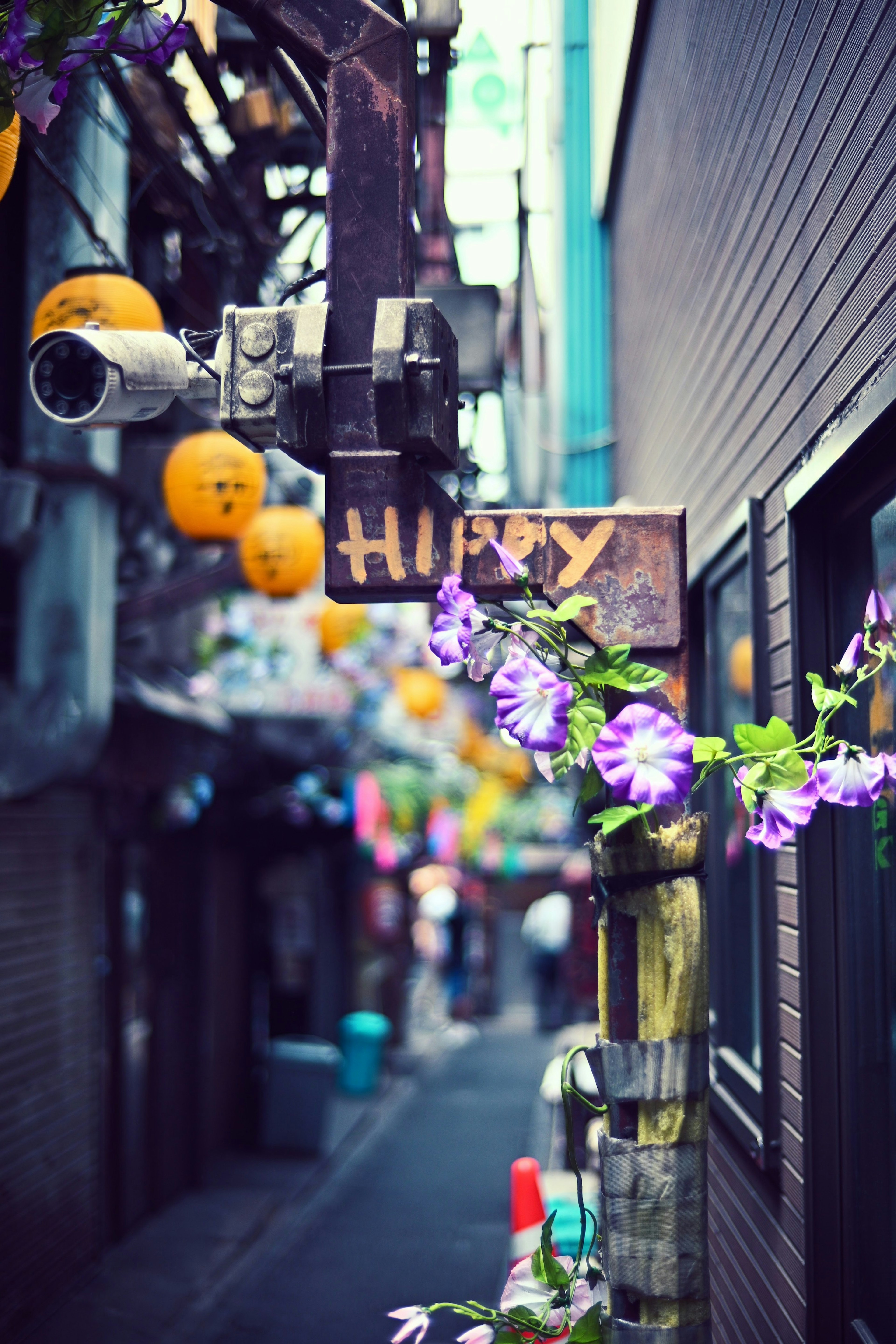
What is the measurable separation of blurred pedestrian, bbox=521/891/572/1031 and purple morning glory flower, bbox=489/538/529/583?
59.8ft

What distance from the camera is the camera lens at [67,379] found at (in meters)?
3.15

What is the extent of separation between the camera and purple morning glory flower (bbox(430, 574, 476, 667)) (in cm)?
228

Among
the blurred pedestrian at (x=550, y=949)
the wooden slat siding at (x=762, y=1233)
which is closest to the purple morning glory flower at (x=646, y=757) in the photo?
the wooden slat siding at (x=762, y=1233)

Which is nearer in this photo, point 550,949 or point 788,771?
point 788,771

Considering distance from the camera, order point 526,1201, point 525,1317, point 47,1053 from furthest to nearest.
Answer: point 47,1053, point 526,1201, point 525,1317

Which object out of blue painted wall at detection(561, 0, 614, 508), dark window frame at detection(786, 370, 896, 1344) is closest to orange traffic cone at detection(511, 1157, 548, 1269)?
dark window frame at detection(786, 370, 896, 1344)

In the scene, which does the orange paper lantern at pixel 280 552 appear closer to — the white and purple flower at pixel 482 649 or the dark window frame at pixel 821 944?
the dark window frame at pixel 821 944

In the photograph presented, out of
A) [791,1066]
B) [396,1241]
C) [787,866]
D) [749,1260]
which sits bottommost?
[396,1241]

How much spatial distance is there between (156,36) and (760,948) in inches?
128

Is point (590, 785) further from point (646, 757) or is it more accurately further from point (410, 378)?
point (410, 378)

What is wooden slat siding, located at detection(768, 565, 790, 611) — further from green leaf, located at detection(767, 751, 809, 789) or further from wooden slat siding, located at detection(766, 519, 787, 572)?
green leaf, located at detection(767, 751, 809, 789)

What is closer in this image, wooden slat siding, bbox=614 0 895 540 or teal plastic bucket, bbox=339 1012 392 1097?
wooden slat siding, bbox=614 0 895 540

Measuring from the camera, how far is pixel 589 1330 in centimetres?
233

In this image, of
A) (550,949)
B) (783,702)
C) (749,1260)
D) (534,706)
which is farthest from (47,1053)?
(550,949)
